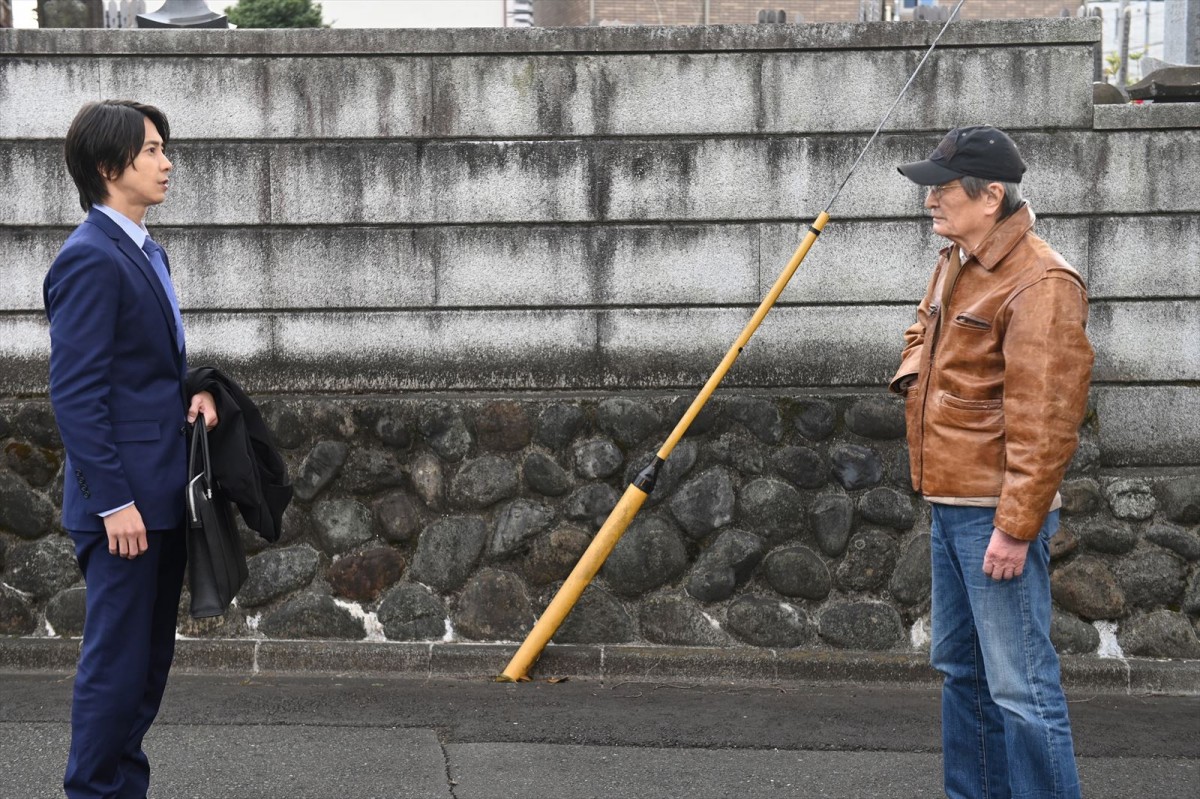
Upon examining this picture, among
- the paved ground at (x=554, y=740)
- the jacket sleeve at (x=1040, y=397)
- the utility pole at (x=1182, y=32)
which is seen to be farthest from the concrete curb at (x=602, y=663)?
the utility pole at (x=1182, y=32)

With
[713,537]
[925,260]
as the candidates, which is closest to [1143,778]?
[713,537]

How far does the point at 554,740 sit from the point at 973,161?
2.65 m

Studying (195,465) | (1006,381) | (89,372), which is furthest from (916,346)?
(89,372)

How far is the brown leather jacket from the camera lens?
331cm

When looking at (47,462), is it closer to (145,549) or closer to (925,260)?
(145,549)

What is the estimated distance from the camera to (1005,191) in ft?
11.7

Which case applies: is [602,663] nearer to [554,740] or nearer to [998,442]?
[554,740]

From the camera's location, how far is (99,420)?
3.46m

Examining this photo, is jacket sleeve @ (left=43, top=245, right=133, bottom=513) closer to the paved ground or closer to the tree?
the paved ground

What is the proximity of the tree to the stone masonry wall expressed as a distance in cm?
1823

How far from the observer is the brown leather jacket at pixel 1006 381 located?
3.31 metres

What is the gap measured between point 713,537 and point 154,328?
3073 mm

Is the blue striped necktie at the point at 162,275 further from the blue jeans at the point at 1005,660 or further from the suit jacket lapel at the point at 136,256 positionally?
the blue jeans at the point at 1005,660

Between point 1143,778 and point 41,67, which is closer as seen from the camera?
point 1143,778
